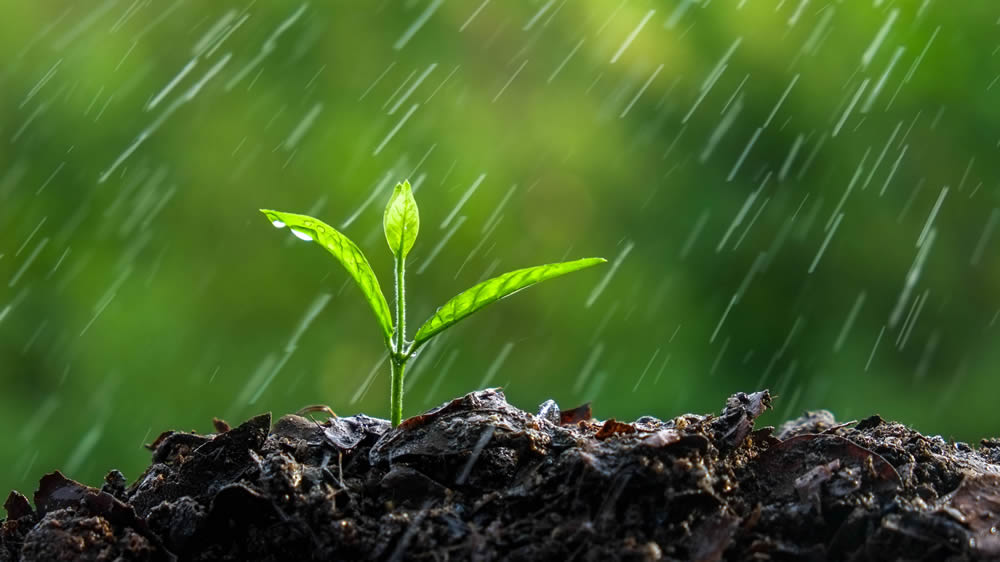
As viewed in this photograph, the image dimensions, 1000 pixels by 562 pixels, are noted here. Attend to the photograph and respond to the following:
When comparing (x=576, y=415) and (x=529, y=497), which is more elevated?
(x=576, y=415)

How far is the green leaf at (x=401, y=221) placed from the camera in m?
1.10

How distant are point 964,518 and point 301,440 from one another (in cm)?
74

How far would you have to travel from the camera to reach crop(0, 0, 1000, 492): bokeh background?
3.16 meters

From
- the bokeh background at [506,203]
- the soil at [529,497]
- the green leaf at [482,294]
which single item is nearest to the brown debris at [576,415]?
the soil at [529,497]

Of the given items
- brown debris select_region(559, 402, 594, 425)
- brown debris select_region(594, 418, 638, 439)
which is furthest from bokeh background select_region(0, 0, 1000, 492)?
brown debris select_region(594, 418, 638, 439)

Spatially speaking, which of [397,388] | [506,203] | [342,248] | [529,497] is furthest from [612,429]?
[506,203]

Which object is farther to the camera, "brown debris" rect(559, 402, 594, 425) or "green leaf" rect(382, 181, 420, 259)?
"brown debris" rect(559, 402, 594, 425)

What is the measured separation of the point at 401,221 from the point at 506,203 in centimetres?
228

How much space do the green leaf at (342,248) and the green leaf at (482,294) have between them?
0.06 m

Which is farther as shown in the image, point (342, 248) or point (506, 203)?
point (506, 203)

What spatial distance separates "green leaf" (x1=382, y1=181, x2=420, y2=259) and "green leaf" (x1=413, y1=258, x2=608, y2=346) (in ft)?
0.36

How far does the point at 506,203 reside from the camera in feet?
11.1

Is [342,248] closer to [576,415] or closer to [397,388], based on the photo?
[397,388]

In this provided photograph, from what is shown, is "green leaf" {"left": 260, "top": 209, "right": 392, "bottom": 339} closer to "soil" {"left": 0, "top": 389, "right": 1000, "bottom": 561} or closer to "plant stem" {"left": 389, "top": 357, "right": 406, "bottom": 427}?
"plant stem" {"left": 389, "top": 357, "right": 406, "bottom": 427}
